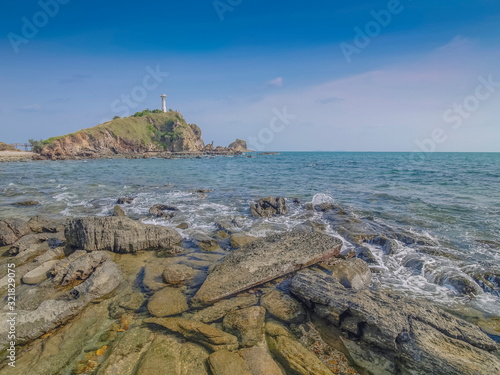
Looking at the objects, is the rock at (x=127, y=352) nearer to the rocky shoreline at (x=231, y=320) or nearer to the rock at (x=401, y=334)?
the rocky shoreline at (x=231, y=320)

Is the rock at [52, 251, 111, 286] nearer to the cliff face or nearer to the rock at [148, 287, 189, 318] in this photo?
the rock at [148, 287, 189, 318]

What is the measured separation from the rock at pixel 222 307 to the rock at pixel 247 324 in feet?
0.73

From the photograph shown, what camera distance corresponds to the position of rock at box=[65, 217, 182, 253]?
837 centimetres

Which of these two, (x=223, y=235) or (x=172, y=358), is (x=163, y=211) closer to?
(x=223, y=235)

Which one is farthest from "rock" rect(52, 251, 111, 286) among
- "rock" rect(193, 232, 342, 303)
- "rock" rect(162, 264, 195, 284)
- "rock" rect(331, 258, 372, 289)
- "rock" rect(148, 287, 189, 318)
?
"rock" rect(331, 258, 372, 289)

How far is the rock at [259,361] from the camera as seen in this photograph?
373 cm

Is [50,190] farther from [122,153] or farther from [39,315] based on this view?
[122,153]

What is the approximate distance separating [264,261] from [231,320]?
2330mm

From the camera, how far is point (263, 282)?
6453 mm

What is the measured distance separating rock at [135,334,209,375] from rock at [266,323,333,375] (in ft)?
4.03

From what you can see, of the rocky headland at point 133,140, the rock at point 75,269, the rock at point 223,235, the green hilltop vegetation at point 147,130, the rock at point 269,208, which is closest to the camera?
the rock at point 75,269

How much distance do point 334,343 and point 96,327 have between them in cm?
471

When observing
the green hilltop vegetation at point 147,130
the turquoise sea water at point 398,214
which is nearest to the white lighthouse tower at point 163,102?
the green hilltop vegetation at point 147,130

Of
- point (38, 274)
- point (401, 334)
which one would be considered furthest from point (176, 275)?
point (401, 334)
